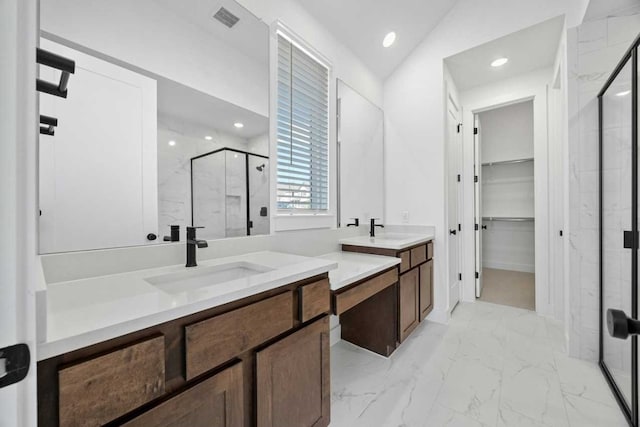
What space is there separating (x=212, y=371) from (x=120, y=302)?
1.10 feet

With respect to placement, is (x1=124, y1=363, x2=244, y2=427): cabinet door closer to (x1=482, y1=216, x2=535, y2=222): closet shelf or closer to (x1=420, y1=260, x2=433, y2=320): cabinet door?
(x1=420, y1=260, x2=433, y2=320): cabinet door

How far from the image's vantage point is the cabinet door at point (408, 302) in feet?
6.61

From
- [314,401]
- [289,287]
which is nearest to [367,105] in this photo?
[289,287]

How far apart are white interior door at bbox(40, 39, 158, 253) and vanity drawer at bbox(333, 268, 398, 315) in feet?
3.07

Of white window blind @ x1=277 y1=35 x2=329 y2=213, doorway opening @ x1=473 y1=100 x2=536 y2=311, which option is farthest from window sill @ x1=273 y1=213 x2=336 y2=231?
doorway opening @ x1=473 y1=100 x2=536 y2=311

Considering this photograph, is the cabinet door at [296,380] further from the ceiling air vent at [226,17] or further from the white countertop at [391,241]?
the ceiling air vent at [226,17]

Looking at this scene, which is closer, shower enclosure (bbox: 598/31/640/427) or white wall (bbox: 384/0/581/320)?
shower enclosure (bbox: 598/31/640/427)

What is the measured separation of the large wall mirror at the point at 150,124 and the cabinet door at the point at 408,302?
1179 millimetres

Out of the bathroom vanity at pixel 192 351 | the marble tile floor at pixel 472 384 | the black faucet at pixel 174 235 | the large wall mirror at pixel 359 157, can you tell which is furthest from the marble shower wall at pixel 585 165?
the black faucet at pixel 174 235

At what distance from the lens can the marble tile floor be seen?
144 centimetres

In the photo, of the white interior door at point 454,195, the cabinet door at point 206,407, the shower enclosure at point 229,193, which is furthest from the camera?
the white interior door at point 454,195

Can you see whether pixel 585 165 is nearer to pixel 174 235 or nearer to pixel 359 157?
pixel 359 157

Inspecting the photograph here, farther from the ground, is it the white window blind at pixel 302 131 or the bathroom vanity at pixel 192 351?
the white window blind at pixel 302 131

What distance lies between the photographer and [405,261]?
6.79 feet
